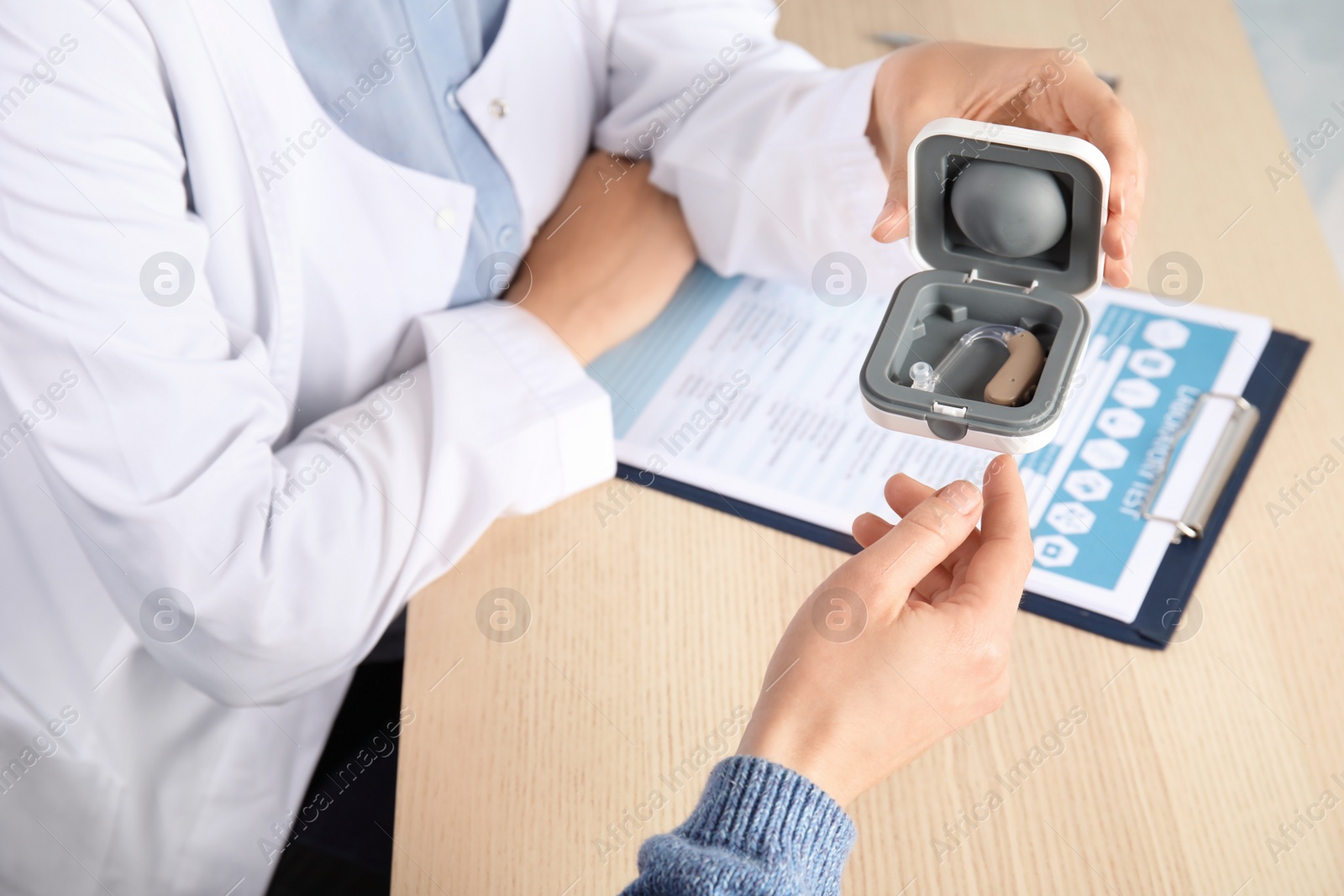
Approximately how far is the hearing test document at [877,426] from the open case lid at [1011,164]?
13cm

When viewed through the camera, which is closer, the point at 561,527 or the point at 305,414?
the point at 561,527

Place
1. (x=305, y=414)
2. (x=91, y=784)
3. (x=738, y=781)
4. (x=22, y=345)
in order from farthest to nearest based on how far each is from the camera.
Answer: (x=305, y=414) → (x=91, y=784) → (x=22, y=345) → (x=738, y=781)

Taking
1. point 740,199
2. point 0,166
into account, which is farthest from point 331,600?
point 740,199

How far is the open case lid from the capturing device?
1.95ft

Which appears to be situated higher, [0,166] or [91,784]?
[0,166]

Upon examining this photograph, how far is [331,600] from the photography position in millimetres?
719

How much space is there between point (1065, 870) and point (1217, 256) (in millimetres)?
586

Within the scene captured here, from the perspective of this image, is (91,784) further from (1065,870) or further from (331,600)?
(1065,870)

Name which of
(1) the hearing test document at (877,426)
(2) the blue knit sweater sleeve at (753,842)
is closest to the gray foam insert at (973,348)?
(1) the hearing test document at (877,426)

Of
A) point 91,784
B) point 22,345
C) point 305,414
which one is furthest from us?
point 305,414

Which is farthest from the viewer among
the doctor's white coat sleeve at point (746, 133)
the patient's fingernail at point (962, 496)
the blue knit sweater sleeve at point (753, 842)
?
the doctor's white coat sleeve at point (746, 133)

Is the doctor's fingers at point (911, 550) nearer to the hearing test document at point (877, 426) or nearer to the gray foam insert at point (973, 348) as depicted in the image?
the gray foam insert at point (973, 348)

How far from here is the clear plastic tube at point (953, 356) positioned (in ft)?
2.04

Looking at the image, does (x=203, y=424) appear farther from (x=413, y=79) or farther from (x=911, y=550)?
(x=911, y=550)
